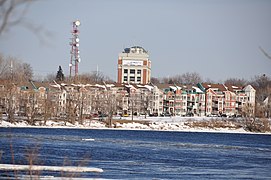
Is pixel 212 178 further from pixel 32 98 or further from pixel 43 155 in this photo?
pixel 32 98

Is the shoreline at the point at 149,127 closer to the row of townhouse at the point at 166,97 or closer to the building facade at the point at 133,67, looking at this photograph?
the row of townhouse at the point at 166,97

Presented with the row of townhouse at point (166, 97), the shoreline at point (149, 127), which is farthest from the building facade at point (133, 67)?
the shoreline at point (149, 127)

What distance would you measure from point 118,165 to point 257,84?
137280 millimetres

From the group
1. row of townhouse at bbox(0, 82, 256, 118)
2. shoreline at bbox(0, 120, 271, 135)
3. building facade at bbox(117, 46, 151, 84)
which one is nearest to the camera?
shoreline at bbox(0, 120, 271, 135)

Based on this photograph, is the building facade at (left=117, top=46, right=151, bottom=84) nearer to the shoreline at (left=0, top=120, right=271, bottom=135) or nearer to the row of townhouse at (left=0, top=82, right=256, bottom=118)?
the row of townhouse at (left=0, top=82, right=256, bottom=118)

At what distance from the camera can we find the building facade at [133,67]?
161m

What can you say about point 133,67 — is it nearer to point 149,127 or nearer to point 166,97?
point 166,97

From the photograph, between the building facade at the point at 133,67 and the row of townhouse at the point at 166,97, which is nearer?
the row of townhouse at the point at 166,97

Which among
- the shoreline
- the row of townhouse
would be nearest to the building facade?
the row of townhouse

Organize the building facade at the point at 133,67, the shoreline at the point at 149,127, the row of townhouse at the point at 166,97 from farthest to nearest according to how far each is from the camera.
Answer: the building facade at the point at 133,67 → the row of townhouse at the point at 166,97 → the shoreline at the point at 149,127

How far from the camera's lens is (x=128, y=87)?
436 ft

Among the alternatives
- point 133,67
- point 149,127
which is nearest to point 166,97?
point 133,67

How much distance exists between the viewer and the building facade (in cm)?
16112

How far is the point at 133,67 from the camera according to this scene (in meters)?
161
